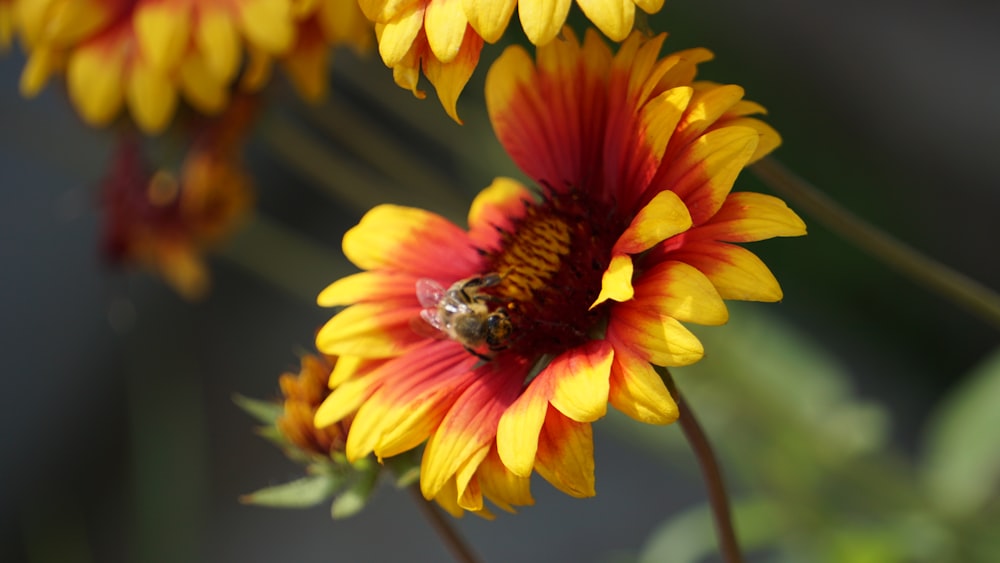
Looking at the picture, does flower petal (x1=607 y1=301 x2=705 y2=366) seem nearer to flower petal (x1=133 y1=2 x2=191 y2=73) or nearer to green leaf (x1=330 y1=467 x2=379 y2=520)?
green leaf (x1=330 y1=467 x2=379 y2=520)

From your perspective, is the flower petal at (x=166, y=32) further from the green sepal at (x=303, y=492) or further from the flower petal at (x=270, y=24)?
the green sepal at (x=303, y=492)

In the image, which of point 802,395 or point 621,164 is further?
point 802,395

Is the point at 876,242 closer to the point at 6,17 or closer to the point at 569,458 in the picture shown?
the point at 569,458

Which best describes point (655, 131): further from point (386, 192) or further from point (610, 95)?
point (386, 192)

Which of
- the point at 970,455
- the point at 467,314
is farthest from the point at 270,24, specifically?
the point at 970,455

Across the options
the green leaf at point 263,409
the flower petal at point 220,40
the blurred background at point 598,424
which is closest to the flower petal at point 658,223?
the green leaf at point 263,409

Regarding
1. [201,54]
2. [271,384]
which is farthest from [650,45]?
[271,384]
